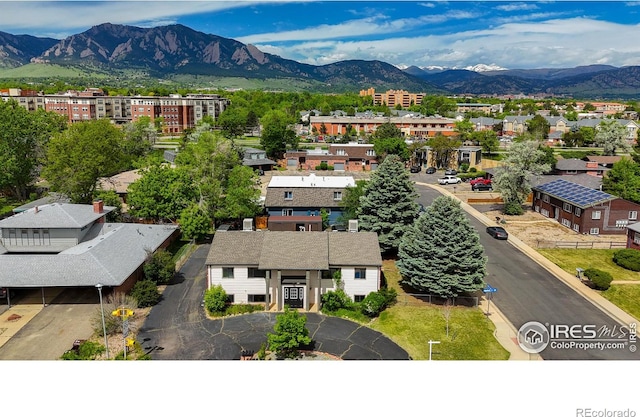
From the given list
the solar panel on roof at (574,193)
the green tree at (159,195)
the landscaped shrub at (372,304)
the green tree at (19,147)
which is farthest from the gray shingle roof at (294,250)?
the green tree at (19,147)

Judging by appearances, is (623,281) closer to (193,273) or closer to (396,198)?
(396,198)

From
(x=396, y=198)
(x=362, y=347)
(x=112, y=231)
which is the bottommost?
(x=362, y=347)

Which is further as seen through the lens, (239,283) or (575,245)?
(575,245)

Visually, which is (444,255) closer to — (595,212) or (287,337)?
(287,337)

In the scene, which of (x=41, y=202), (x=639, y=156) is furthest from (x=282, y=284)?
(x=639, y=156)

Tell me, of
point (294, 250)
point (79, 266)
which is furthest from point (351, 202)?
point (79, 266)

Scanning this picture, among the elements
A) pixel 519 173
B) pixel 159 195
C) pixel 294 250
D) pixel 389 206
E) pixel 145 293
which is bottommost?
pixel 145 293

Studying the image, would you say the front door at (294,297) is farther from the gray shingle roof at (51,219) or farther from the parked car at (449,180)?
the parked car at (449,180)
